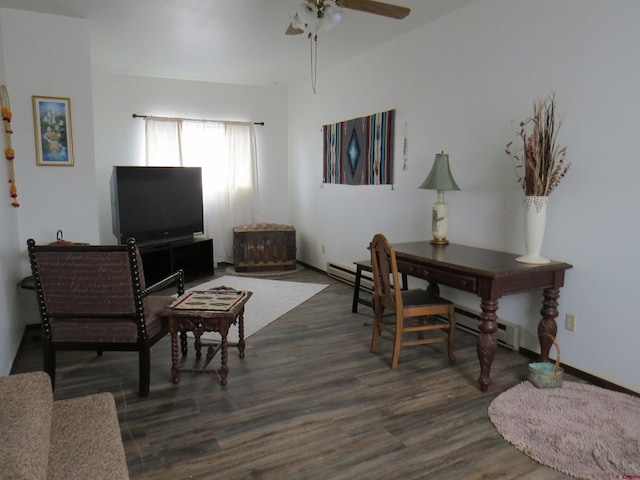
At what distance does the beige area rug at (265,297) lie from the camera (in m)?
3.84

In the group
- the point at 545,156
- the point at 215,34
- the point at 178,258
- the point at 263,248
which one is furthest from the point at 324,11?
the point at 263,248

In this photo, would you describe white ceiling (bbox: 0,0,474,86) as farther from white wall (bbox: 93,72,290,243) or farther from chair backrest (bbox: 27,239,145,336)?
chair backrest (bbox: 27,239,145,336)

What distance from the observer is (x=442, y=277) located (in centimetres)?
283

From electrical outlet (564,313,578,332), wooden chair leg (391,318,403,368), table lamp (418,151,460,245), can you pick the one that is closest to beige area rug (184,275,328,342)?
wooden chair leg (391,318,403,368)

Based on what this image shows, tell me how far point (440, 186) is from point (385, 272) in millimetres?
861

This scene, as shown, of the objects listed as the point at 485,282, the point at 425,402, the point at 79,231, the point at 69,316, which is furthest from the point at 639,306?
the point at 79,231

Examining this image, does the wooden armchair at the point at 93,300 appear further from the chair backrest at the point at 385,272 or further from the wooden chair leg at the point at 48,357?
the chair backrest at the point at 385,272

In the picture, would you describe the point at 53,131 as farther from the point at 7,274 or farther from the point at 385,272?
the point at 385,272

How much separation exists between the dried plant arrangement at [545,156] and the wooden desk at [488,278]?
0.48 metres

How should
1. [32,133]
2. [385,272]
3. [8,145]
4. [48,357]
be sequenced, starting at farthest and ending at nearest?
[32,133] → [8,145] → [385,272] → [48,357]

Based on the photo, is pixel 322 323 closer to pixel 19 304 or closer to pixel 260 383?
pixel 260 383

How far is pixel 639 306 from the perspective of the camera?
8.16 feet

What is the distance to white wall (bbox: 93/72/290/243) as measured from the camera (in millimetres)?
5523

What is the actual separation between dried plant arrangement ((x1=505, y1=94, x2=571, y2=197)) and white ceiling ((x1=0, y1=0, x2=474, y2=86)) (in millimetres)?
1232
